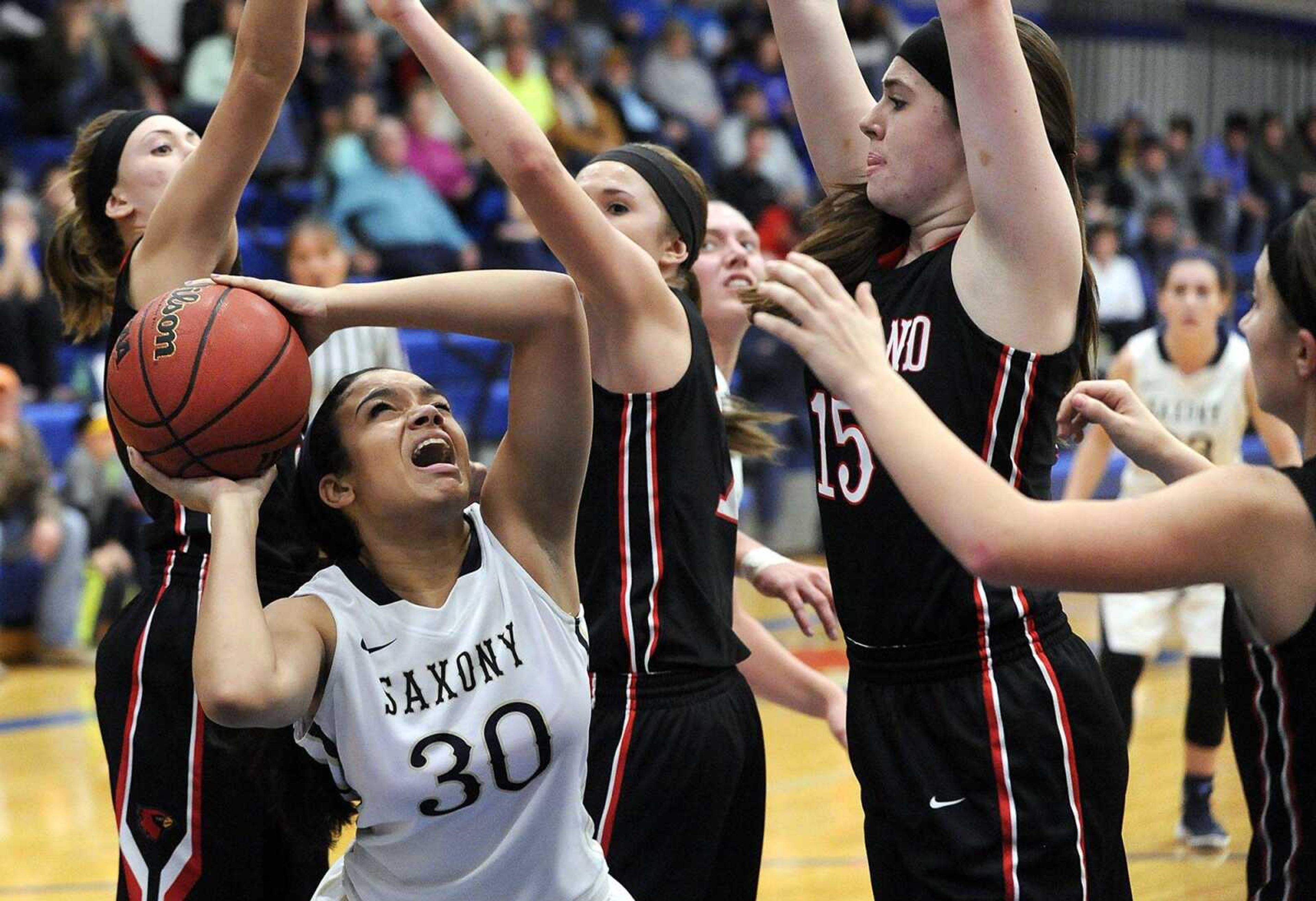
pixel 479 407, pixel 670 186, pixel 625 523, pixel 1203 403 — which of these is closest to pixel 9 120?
pixel 479 407

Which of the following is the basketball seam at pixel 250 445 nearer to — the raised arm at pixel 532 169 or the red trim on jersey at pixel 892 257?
the raised arm at pixel 532 169

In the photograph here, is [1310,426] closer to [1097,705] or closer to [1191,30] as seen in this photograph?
[1097,705]

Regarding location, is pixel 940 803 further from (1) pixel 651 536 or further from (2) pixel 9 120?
(2) pixel 9 120

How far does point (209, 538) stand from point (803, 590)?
47.5 inches

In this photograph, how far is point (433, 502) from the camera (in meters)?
2.73

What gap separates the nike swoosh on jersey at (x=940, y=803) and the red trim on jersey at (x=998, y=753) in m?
0.06

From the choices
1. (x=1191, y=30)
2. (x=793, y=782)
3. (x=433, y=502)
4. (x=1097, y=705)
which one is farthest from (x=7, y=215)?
(x=1191, y=30)

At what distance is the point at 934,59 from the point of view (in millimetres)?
2650

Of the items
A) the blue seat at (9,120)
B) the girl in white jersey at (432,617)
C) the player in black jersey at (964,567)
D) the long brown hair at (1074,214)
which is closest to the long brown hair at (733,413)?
the long brown hair at (1074,214)

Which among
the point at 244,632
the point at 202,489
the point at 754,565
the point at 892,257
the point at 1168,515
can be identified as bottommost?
the point at 754,565

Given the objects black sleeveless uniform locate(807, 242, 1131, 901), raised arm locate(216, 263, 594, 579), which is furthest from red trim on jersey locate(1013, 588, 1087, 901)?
raised arm locate(216, 263, 594, 579)

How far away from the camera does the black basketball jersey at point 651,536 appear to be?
3174 mm

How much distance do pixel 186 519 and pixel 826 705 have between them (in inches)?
58.6

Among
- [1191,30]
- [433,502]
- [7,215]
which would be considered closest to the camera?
[433,502]
